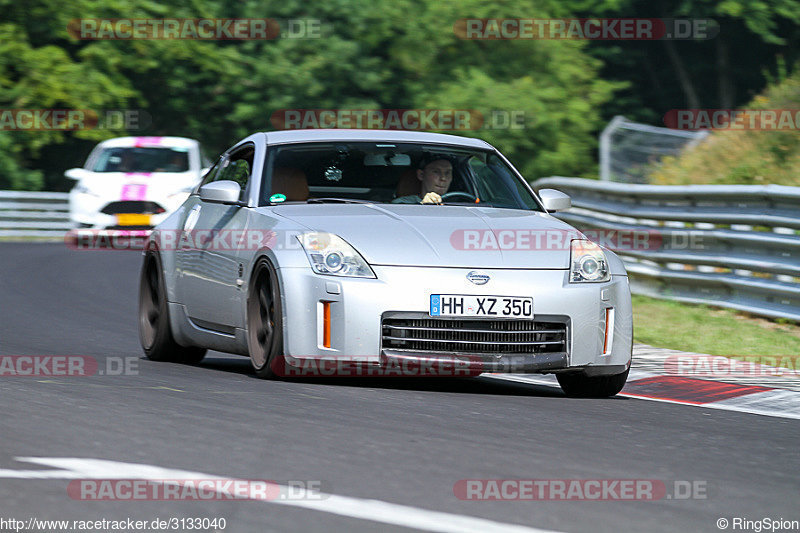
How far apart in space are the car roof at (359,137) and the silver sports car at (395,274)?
24 mm

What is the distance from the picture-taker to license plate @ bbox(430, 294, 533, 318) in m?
7.64

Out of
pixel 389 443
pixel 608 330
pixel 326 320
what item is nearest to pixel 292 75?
pixel 608 330

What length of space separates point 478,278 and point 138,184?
628 inches

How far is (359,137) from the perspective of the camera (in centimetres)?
913

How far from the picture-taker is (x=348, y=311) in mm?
7613

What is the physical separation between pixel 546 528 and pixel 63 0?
33759mm

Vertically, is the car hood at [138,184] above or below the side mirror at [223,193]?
below

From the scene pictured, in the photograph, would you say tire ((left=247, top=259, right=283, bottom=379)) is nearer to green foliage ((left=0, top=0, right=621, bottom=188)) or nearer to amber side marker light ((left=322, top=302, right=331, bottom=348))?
amber side marker light ((left=322, top=302, right=331, bottom=348))
